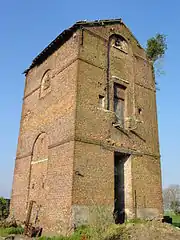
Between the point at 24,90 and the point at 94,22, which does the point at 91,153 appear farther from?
the point at 24,90

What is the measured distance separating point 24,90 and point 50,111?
17.2ft

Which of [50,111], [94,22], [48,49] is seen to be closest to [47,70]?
[48,49]

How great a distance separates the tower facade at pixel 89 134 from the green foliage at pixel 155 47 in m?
0.66

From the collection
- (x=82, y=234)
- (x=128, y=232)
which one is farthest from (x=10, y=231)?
(x=128, y=232)

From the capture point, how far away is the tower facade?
1209cm

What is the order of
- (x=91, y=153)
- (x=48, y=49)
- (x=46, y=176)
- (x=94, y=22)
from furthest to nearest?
(x=48, y=49) → (x=94, y=22) → (x=46, y=176) → (x=91, y=153)

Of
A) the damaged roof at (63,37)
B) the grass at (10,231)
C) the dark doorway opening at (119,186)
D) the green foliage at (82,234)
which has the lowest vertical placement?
the grass at (10,231)

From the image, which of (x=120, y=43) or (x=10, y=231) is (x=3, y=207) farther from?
(x=120, y=43)

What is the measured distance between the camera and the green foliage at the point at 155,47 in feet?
58.5

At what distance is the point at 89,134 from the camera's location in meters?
12.7

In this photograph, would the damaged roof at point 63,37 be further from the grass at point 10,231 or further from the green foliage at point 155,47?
the grass at point 10,231

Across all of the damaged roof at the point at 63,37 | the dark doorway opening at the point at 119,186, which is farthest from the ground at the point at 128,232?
the damaged roof at the point at 63,37

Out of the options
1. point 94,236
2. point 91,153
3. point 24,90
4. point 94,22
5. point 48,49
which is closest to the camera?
point 94,236

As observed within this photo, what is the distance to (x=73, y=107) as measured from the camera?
1278cm
